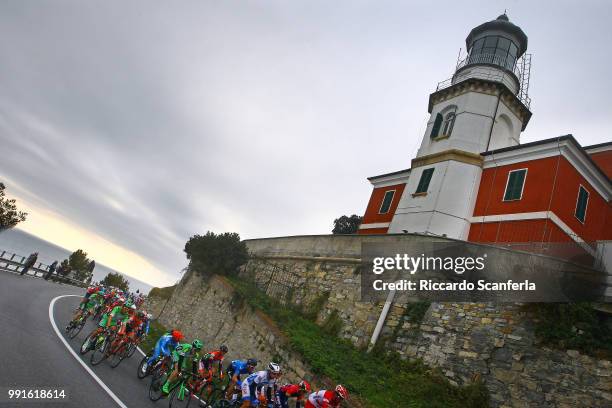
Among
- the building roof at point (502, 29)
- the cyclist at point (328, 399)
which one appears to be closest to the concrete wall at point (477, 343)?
the cyclist at point (328, 399)

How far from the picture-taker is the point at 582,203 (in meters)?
16.5

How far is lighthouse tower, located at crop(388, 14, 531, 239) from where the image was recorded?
1866 centimetres

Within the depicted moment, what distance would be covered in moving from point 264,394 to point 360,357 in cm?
434

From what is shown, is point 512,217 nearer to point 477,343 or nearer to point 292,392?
point 477,343

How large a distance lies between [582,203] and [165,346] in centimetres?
1994

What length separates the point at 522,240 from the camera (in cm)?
1523


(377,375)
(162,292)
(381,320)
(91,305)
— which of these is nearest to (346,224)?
(162,292)

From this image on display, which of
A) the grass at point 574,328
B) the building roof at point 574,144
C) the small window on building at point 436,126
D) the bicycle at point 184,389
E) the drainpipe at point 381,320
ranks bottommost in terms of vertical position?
the bicycle at point 184,389

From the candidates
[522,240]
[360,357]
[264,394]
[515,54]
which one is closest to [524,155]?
[522,240]

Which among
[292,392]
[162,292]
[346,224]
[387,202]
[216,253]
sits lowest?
[162,292]

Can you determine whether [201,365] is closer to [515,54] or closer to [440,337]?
[440,337]

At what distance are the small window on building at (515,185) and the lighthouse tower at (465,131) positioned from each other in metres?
1.75

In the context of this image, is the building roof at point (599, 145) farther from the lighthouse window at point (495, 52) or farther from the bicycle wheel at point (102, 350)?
the bicycle wheel at point (102, 350)

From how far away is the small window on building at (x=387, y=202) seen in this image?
23.7 m
